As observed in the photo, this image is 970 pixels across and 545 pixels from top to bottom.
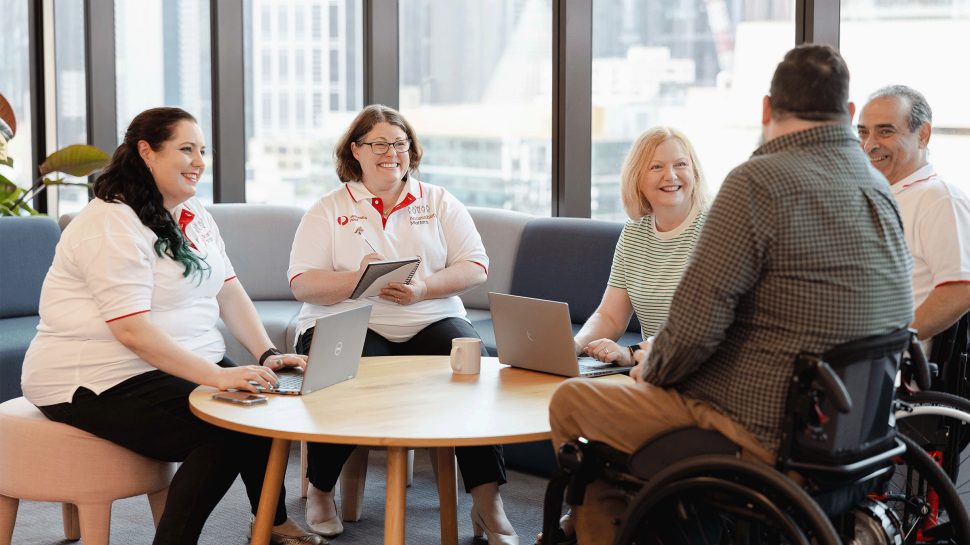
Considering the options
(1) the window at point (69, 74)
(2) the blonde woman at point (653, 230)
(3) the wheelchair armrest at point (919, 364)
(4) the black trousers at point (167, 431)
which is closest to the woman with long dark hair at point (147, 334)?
(4) the black trousers at point (167, 431)

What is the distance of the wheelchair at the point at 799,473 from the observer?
182cm

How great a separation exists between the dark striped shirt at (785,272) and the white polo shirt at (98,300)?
1380 millimetres

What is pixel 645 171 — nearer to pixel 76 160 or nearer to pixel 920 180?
pixel 920 180

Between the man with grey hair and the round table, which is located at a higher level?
the man with grey hair

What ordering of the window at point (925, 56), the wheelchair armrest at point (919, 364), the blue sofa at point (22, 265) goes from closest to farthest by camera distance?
the wheelchair armrest at point (919, 364) → the window at point (925, 56) → the blue sofa at point (22, 265)

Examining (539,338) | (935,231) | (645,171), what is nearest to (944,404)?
(935,231)

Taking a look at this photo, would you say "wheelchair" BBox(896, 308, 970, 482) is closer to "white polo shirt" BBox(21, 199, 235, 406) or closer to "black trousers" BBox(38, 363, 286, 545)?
"black trousers" BBox(38, 363, 286, 545)

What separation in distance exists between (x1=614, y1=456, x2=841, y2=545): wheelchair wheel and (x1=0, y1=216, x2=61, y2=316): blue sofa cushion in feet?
11.1

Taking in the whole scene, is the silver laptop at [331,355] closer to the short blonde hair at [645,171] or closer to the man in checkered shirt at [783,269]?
the man in checkered shirt at [783,269]

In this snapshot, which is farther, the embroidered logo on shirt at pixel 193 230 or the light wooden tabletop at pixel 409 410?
the embroidered logo on shirt at pixel 193 230

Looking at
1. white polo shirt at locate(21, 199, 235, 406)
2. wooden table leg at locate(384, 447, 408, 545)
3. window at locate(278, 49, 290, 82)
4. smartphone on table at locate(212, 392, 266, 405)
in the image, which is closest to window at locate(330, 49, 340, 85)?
window at locate(278, 49, 290, 82)

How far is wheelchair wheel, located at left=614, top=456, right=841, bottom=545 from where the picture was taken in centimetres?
178

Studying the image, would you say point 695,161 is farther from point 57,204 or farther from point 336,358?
point 57,204

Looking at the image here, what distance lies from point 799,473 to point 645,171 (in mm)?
1374
